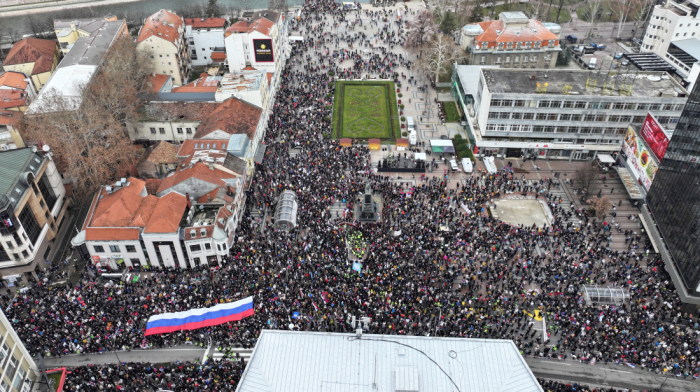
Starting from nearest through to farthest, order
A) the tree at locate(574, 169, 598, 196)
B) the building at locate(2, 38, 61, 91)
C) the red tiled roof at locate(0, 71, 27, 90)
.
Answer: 1. the tree at locate(574, 169, 598, 196)
2. the red tiled roof at locate(0, 71, 27, 90)
3. the building at locate(2, 38, 61, 91)

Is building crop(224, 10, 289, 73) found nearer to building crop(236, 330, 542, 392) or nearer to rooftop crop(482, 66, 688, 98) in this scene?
rooftop crop(482, 66, 688, 98)

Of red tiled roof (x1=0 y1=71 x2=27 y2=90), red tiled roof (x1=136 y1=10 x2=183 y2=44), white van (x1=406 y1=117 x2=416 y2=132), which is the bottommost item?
white van (x1=406 y1=117 x2=416 y2=132)

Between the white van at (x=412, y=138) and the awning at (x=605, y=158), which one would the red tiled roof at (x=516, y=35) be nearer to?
the white van at (x=412, y=138)

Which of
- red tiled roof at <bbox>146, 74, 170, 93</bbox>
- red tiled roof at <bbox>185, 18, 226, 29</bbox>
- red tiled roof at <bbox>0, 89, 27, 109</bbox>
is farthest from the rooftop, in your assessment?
red tiled roof at <bbox>0, 89, 27, 109</bbox>

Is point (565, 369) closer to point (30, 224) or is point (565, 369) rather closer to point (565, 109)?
point (565, 109)

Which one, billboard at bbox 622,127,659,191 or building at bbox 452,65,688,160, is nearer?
billboard at bbox 622,127,659,191

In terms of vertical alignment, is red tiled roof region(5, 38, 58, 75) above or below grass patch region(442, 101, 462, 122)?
above
